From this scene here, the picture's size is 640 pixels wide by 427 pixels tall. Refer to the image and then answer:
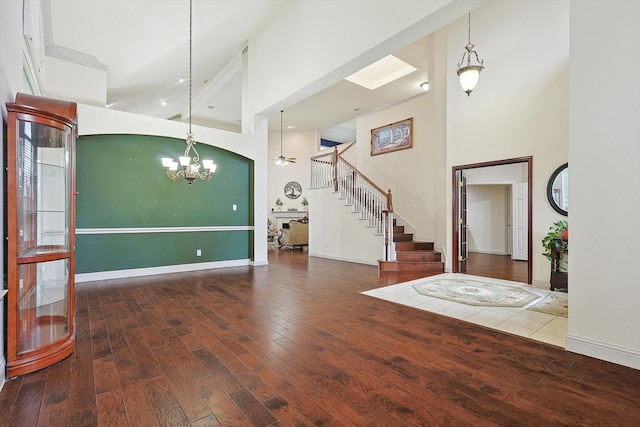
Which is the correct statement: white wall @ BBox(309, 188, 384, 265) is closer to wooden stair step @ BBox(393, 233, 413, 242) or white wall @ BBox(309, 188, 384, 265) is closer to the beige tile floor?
wooden stair step @ BBox(393, 233, 413, 242)

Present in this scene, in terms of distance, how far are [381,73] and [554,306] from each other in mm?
7128

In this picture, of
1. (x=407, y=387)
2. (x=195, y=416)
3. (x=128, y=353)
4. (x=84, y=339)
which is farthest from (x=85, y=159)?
(x=407, y=387)

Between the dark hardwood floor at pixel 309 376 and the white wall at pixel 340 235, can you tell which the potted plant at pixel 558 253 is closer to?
the dark hardwood floor at pixel 309 376

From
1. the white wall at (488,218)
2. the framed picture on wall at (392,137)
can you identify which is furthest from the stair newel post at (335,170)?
the white wall at (488,218)

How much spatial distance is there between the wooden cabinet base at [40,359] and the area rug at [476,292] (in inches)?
157

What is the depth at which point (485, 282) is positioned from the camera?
5.03 metres

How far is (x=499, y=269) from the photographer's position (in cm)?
635

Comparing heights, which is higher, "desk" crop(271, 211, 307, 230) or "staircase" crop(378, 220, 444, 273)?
"desk" crop(271, 211, 307, 230)

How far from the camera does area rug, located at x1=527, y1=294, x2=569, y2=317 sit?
344 cm

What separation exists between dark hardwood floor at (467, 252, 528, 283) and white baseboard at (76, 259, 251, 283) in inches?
195

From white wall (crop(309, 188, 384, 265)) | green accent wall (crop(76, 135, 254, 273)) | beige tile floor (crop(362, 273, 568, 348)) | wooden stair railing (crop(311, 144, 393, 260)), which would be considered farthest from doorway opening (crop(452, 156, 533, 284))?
green accent wall (crop(76, 135, 254, 273))

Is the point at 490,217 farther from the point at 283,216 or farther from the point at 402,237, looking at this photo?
the point at 283,216

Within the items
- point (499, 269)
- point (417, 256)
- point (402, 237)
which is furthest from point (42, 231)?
point (499, 269)

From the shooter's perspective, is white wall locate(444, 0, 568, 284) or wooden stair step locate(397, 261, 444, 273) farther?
wooden stair step locate(397, 261, 444, 273)
